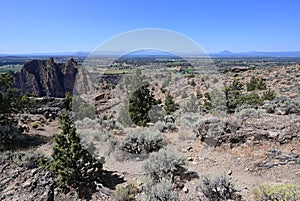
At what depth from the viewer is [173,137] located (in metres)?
9.49

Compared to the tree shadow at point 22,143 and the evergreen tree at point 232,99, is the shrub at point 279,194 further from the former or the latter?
the evergreen tree at point 232,99

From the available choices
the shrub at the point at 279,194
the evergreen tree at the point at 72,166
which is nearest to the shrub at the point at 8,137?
the evergreen tree at the point at 72,166

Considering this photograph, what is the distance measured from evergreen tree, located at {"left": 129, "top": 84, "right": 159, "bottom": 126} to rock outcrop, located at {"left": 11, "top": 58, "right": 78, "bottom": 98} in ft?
125

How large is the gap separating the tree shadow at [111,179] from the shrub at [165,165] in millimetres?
912

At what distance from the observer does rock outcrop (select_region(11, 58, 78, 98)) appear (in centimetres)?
4878

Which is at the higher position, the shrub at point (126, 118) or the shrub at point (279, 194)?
the shrub at point (279, 194)

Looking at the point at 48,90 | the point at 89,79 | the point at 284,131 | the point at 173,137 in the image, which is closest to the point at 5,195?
the point at 173,137

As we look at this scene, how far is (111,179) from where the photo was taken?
644 centimetres

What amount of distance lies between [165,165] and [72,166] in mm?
2464

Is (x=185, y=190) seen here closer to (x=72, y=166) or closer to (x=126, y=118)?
(x=72, y=166)

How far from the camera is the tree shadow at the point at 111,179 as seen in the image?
20.0 feet

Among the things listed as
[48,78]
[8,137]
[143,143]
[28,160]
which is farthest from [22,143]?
[48,78]

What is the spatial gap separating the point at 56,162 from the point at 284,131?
6832mm

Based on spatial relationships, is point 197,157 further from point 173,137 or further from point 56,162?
point 56,162
